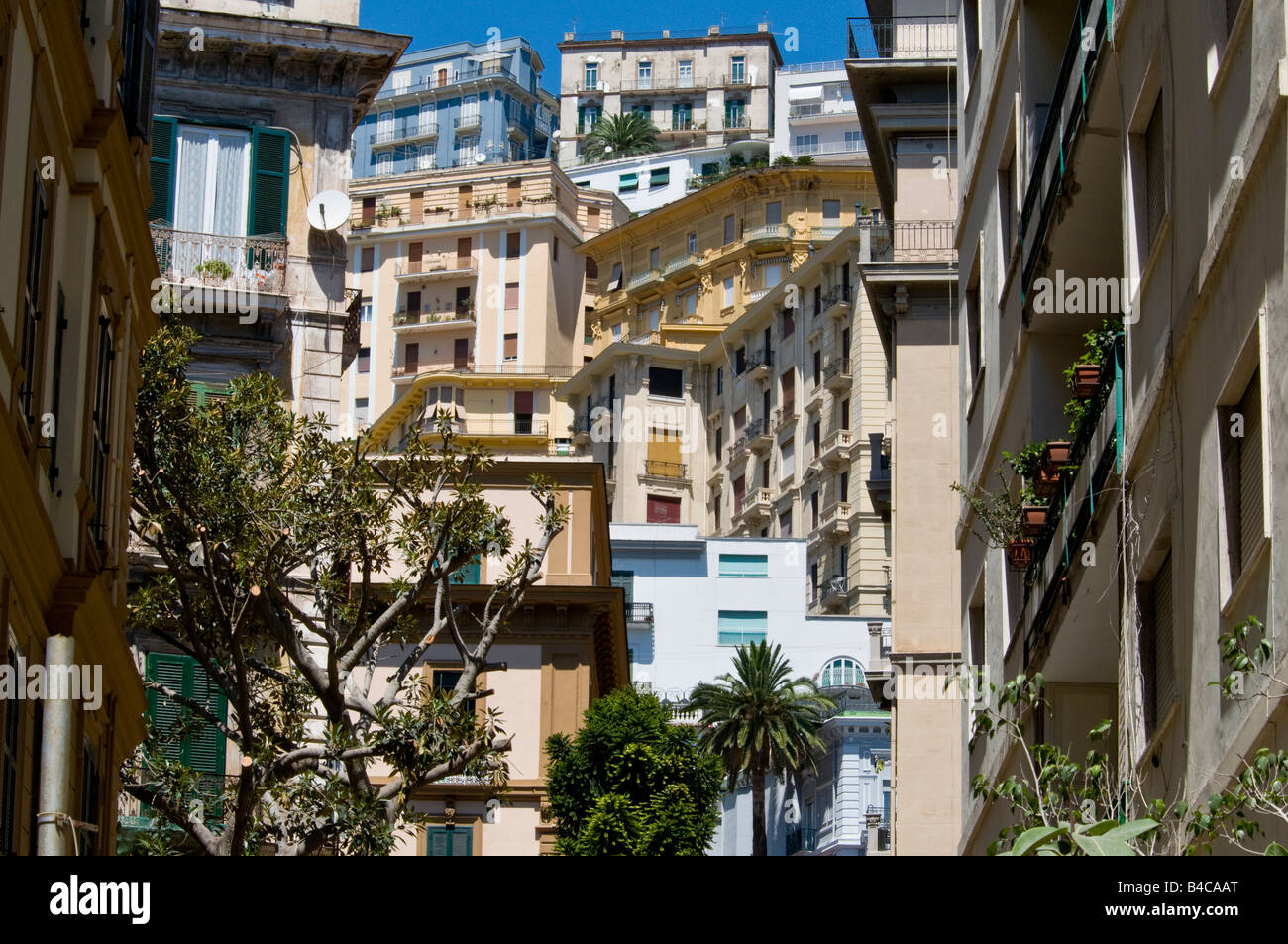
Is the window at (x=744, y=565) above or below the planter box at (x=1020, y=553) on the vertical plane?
above

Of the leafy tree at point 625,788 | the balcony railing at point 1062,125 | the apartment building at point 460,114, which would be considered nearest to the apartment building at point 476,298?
the apartment building at point 460,114

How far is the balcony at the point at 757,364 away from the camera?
4397 inches

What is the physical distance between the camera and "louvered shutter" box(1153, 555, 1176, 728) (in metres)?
17.7

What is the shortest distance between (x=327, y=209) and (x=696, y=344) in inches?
3266

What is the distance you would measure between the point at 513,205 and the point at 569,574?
79614 mm

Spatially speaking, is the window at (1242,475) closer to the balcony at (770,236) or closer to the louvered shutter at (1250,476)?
the louvered shutter at (1250,476)

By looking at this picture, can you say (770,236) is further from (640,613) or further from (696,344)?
(640,613)

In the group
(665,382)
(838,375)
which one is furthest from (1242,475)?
(665,382)

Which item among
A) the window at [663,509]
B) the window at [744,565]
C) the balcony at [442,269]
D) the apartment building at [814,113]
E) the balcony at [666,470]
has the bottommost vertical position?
the window at [744,565]

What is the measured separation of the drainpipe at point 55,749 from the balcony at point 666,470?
99695mm

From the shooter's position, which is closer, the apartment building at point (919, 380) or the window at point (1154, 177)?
the window at point (1154, 177)

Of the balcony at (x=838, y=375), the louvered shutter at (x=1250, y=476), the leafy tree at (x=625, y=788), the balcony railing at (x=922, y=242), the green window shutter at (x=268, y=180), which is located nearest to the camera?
the louvered shutter at (x=1250, y=476)

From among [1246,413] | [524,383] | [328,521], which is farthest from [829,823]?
[1246,413]

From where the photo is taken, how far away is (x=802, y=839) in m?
93.6
